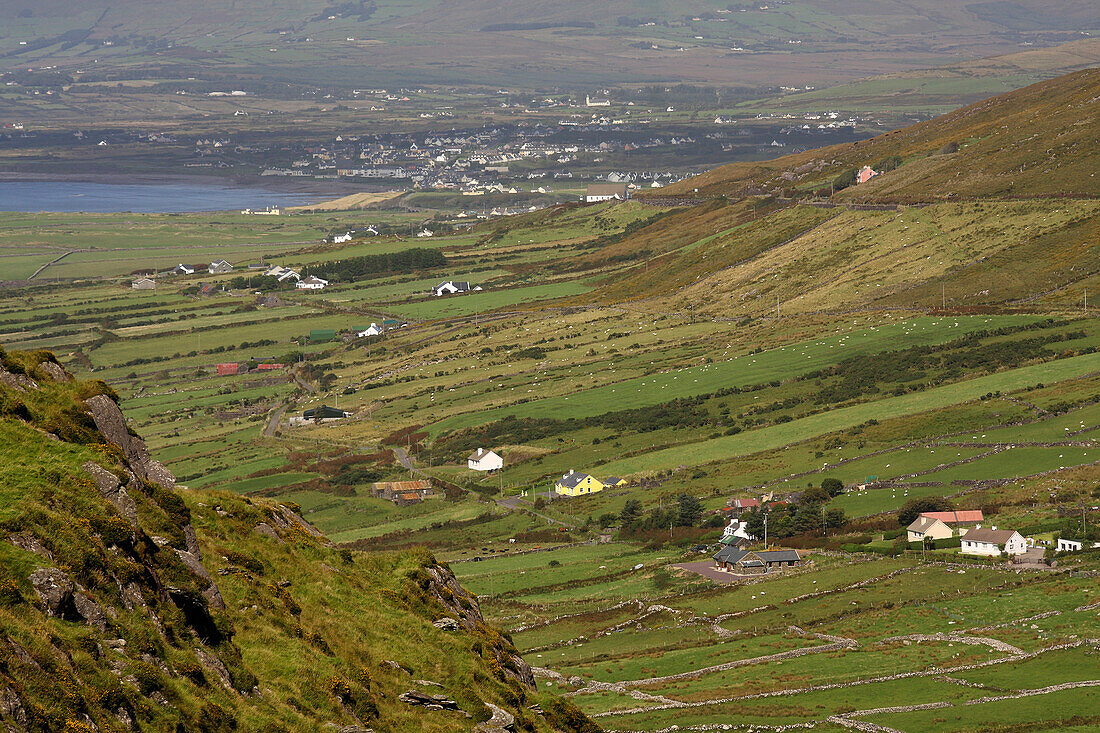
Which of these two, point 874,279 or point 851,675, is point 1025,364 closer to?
point 874,279

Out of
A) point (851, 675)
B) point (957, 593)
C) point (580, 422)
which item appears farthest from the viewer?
point (580, 422)

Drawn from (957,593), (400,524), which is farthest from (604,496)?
(957,593)

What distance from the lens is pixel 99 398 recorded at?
3059 centimetres

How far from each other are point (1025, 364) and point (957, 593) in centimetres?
5032

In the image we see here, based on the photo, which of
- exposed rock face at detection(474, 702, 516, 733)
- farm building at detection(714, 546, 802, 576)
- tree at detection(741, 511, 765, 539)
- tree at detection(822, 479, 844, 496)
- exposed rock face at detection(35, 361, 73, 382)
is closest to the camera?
exposed rock face at detection(35, 361, 73, 382)

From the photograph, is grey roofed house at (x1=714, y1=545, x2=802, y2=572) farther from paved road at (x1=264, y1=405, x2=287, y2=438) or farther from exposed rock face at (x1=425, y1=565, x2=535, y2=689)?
paved road at (x1=264, y1=405, x2=287, y2=438)

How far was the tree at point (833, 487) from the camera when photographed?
95812 millimetres

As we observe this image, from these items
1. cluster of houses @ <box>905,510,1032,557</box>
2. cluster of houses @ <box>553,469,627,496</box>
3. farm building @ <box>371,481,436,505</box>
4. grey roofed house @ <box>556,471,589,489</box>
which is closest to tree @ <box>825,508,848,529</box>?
cluster of houses @ <box>905,510,1032,557</box>

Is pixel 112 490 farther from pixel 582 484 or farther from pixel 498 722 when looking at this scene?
pixel 582 484

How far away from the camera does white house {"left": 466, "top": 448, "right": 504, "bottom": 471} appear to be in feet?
386

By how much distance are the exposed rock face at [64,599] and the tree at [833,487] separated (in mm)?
77826

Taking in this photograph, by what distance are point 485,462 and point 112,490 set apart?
91265 mm

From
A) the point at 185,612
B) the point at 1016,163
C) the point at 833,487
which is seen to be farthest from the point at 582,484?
the point at 1016,163

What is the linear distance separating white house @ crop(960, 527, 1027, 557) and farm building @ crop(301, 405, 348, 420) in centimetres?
7730
